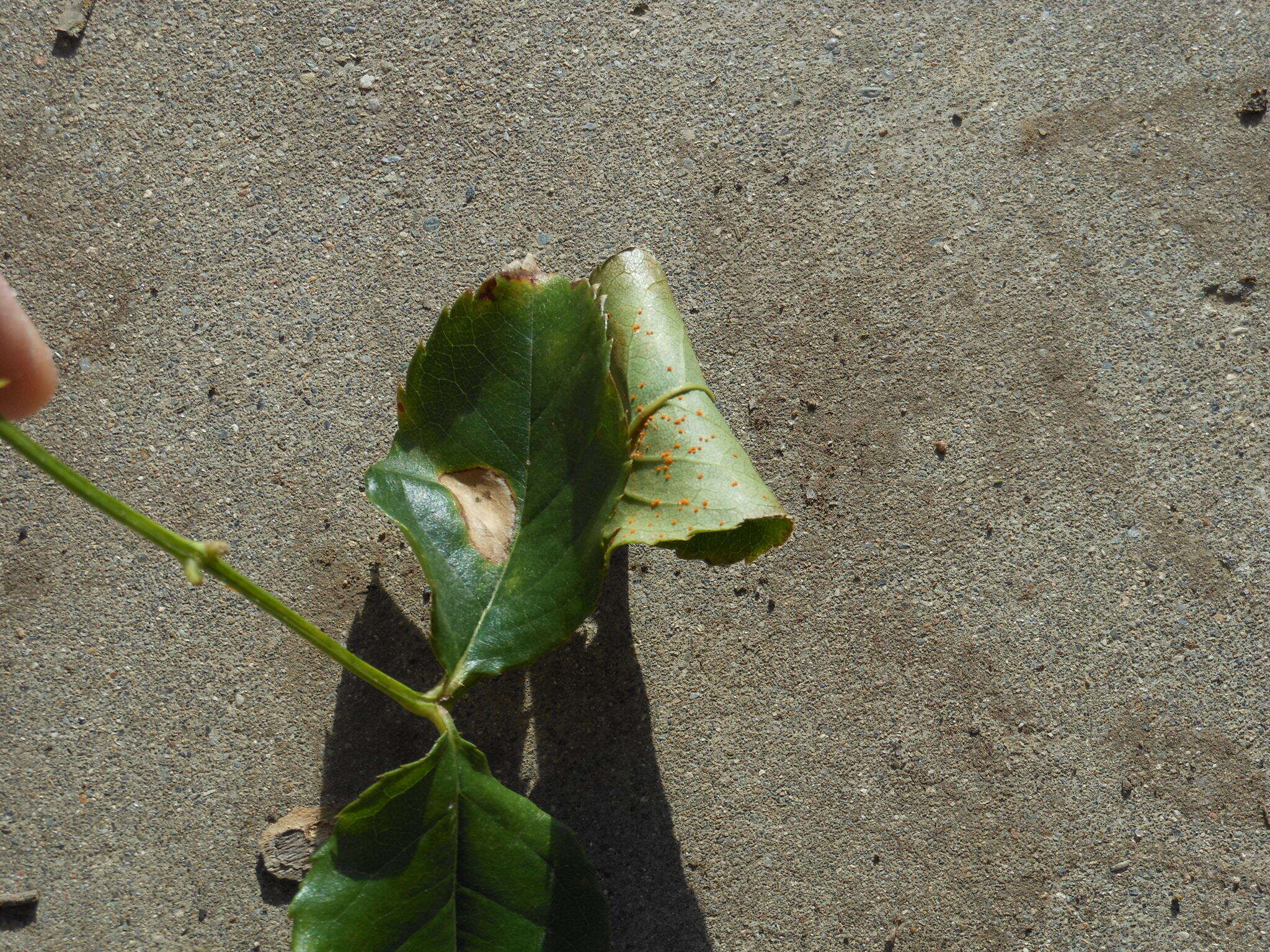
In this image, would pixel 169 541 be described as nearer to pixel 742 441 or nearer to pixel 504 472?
pixel 504 472

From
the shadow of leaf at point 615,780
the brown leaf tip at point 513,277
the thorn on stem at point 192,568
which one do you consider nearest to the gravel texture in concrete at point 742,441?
the shadow of leaf at point 615,780

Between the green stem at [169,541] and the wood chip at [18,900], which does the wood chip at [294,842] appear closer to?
the wood chip at [18,900]

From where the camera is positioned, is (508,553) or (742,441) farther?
(742,441)

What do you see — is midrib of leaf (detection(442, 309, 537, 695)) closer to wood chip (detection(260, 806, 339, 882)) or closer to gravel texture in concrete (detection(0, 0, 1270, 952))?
gravel texture in concrete (detection(0, 0, 1270, 952))

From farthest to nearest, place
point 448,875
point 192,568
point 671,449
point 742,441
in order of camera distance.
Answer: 1. point 742,441
2. point 671,449
3. point 448,875
4. point 192,568

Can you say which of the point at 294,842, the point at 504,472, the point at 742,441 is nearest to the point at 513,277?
the point at 504,472

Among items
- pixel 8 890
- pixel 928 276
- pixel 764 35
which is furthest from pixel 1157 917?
pixel 8 890

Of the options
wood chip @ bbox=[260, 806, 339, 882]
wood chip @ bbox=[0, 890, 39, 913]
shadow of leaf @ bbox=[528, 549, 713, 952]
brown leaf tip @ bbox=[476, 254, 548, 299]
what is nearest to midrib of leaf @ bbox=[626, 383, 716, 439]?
brown leaf tip @ bbox=[476, 254, 548, 299]
